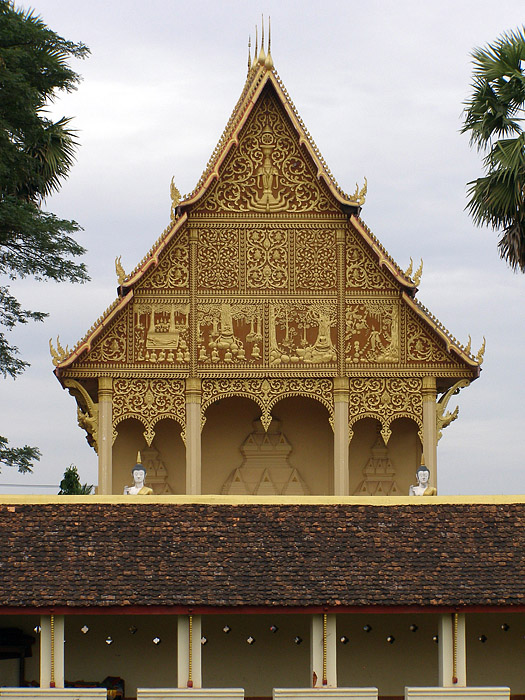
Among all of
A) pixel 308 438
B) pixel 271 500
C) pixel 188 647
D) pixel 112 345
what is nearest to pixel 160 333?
pixel 112 345

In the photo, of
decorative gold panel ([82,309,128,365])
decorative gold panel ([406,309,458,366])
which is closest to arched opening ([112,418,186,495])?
decorative gold panel ([82,309,128,365])

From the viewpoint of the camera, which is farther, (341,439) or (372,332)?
(372,332)

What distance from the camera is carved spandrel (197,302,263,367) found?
89.9ft

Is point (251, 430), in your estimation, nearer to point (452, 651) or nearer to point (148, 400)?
point (148, 400)

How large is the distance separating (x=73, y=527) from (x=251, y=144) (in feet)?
30.1

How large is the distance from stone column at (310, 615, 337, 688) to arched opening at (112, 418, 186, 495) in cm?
788

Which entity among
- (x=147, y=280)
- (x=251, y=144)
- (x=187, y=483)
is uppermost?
(x=251, y=144)

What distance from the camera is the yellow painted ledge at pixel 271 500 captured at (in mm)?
22172

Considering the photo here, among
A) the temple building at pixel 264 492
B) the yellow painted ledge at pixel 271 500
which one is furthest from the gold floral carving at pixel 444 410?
the yellow painted ledge at pixel 271 500

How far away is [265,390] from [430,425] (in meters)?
2.99

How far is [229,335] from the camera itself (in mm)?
27406

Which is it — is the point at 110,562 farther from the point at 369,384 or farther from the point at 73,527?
the point at 369,384

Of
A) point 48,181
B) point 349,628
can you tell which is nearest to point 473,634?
point 349,628

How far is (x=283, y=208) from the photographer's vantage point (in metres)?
27.8
